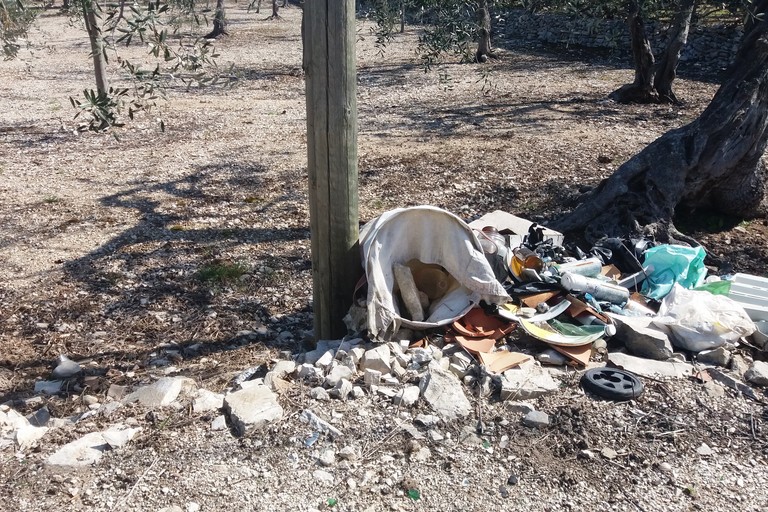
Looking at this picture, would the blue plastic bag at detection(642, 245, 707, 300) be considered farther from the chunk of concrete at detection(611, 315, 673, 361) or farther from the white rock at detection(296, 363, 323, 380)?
the white rock at detection(296, 363, 323, 380)

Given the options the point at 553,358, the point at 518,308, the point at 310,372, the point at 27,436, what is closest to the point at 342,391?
the point at 310,372

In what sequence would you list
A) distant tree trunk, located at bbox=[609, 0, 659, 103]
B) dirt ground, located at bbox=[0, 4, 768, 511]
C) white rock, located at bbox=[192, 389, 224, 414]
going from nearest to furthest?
dirt ground, located at bbox=[0, 4, 768, 511] < white rock, located at bbox=[192, 389, 224, 414] < distant tree trunk, located at bbox=[609, 0, 659, 103]

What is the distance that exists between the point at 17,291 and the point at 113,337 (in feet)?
4.07

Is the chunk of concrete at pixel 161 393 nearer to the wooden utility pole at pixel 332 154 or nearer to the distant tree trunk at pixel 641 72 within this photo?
the wooden utility pole at pixel 332 154

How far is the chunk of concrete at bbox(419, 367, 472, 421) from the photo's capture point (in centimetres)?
377

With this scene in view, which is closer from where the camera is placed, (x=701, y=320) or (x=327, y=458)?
(x=327, y=458)

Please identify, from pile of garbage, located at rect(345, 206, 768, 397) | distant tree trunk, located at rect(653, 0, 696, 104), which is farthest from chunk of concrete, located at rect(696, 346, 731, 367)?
distant tree trunk, located at rect(653, 0, 696, 104)

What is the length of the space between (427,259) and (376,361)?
91 centimetres

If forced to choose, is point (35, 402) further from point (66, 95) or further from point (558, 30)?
point (558, 30)

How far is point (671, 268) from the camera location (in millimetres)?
5480

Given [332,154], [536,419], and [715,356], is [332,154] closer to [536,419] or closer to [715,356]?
[536,419]

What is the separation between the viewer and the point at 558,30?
65.4 feet

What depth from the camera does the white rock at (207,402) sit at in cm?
381

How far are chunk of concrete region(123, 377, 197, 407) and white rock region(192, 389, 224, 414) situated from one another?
0.45 feet
